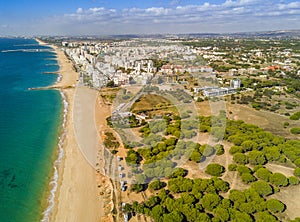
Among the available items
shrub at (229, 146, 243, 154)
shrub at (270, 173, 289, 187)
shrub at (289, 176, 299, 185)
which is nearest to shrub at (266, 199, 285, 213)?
shrub at (270, 173, 289, 187)

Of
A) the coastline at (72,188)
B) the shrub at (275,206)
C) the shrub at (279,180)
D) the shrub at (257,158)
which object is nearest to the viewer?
the shrub at (275,206)

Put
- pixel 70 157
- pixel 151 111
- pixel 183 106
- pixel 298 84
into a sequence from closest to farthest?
1. pixel 70 157
2. pixel 151 111
3. pixel 183 106
4. pixel 298 84

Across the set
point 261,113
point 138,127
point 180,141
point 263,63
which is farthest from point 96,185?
point 263,63

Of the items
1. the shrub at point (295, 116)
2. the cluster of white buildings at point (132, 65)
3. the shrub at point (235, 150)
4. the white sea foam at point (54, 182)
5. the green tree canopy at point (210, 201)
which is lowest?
the white sea foam at point (54, 182)

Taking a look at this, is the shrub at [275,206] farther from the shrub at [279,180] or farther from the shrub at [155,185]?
the shrub at [155,185]

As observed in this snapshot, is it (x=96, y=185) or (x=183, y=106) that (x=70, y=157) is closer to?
(x=96, y=185)

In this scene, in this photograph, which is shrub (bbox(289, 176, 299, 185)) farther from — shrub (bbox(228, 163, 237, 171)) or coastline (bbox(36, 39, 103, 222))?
coastline (bbox(36, 39, 103, 222))

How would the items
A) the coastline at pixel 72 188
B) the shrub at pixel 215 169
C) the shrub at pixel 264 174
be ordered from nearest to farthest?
1. the coastline at pixel 72 188
2. the shrub at pixel 264 174
3. the shrub at pixel 215 169

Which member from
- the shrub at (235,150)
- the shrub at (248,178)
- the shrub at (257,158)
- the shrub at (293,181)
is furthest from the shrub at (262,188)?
the shrub at (235,150)
